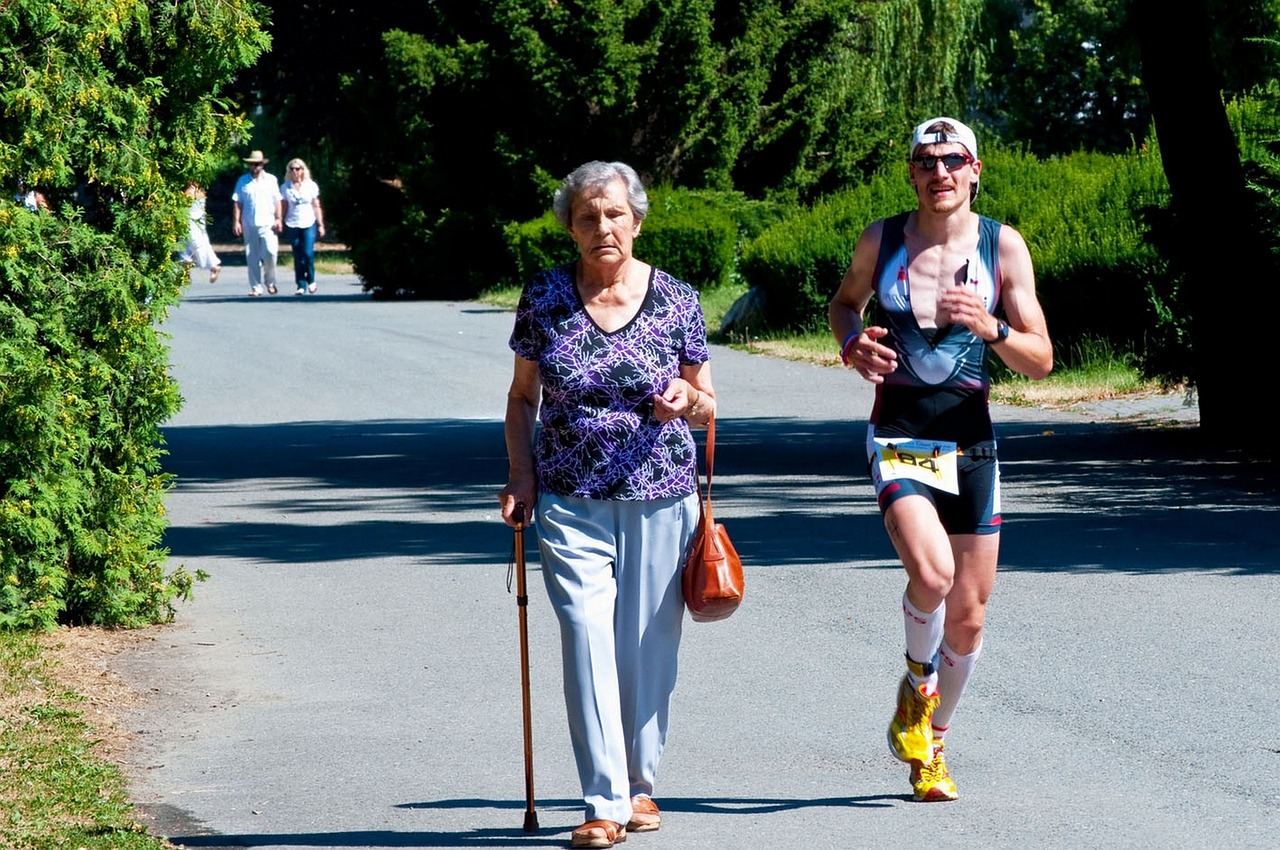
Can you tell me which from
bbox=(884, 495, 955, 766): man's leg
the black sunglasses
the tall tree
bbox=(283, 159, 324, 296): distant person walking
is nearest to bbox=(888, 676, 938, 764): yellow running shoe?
bbox=(884, 495, 955, 766): man's leg

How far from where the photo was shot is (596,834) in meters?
5.13

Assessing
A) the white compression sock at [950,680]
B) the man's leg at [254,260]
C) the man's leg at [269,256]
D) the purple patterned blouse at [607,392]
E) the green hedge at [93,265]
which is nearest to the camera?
the purple patterned blouse at [607,392]

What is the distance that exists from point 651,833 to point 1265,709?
239 cm

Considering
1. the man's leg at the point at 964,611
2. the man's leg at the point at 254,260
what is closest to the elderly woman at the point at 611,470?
the man's leg at the point at 964,611

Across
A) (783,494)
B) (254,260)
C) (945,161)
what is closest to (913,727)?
(945,161)

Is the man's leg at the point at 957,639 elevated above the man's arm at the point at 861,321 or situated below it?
below

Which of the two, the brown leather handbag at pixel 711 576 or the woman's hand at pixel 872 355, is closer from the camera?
the brown leather handbag at pixel 711 576

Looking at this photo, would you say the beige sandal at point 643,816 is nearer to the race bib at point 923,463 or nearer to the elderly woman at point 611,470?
the elderly woman at point 611,470

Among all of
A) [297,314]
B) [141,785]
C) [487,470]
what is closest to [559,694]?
[141,785]

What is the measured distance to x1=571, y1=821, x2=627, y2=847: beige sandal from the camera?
202 inches

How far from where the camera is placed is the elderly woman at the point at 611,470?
17.1 feet

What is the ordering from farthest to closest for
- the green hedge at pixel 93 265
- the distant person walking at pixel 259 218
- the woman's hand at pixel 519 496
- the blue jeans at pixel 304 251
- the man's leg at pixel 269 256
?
the blue jeans at pixel 304 251
the man's leg at pixel 269 256
the distant person walking at pixel 259 218
the green hedge at pixel 93 265
the woman's hand at pixel 519 496

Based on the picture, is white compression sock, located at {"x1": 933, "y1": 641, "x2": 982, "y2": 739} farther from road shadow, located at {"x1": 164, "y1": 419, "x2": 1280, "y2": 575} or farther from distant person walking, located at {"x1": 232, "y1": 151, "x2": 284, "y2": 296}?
distant person walking, located at {"x1": 232, "y1": 151, "x2": 284, "y2": 296}

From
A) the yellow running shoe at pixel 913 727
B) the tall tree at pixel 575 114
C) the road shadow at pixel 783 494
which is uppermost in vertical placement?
the tall tree at pixel 575 114
